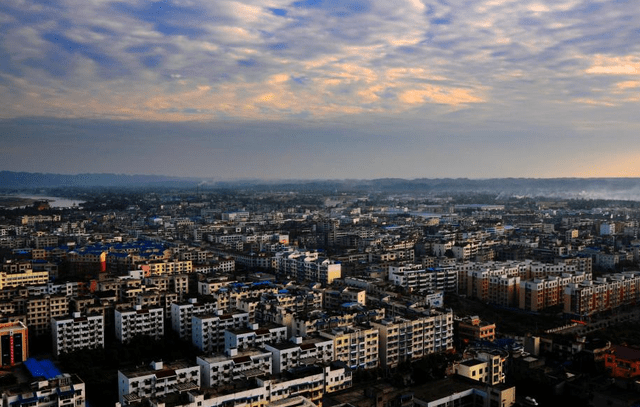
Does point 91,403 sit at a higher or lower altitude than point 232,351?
lower

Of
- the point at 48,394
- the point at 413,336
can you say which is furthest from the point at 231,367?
the point at 413,336

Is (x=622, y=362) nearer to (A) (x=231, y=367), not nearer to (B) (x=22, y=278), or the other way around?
(A) (x=231, y=367)

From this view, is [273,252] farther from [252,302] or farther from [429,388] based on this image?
[429,388]

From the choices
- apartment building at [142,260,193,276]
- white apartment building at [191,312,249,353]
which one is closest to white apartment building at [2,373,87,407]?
white apartment building at [191,312,249,353]

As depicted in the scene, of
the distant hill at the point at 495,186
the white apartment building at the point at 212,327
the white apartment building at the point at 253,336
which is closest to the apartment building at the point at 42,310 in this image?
the white apartment building at the point at 212,327

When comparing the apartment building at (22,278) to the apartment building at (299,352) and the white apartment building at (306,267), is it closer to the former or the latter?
the white apartment building at (306,267)

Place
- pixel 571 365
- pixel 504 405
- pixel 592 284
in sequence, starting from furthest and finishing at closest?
pixel 592 284
pixel 571 365
pixel 504 405

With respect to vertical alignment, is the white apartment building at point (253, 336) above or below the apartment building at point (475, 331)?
above

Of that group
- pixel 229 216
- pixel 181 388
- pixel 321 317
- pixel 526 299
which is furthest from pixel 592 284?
pixel 229 216
